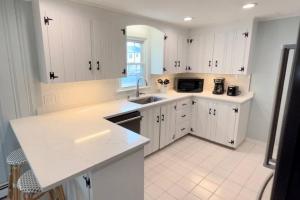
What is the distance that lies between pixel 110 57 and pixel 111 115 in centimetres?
82

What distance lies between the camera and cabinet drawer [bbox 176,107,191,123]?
332cm

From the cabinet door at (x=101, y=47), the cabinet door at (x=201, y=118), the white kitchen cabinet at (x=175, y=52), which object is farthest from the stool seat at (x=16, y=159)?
the cabinet door at (x=201, y=118)

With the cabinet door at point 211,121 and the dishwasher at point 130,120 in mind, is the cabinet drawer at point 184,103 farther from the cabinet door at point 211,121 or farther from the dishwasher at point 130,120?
the dishwasher at point 130,120

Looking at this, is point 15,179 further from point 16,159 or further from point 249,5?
point 249,5

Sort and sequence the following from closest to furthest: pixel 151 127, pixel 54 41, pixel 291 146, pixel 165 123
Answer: pixel 291 146 < pixel 54 41 < pixel 151 127 < pixel 165 123

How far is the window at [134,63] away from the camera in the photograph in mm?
3182

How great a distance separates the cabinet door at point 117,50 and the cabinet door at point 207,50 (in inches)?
71.7

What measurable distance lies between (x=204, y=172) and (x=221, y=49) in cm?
224

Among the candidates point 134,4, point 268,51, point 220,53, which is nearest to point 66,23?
point 134,4

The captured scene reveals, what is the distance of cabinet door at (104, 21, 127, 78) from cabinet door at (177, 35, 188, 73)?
1430 mm

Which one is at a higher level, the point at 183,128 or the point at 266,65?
the point at 266,65

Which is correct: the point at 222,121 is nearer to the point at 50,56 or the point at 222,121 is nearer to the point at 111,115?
the point at 111,115

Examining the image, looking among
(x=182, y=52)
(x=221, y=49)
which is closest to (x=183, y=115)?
(x=182, y=52)

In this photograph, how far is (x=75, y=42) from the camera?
2.06 meters
